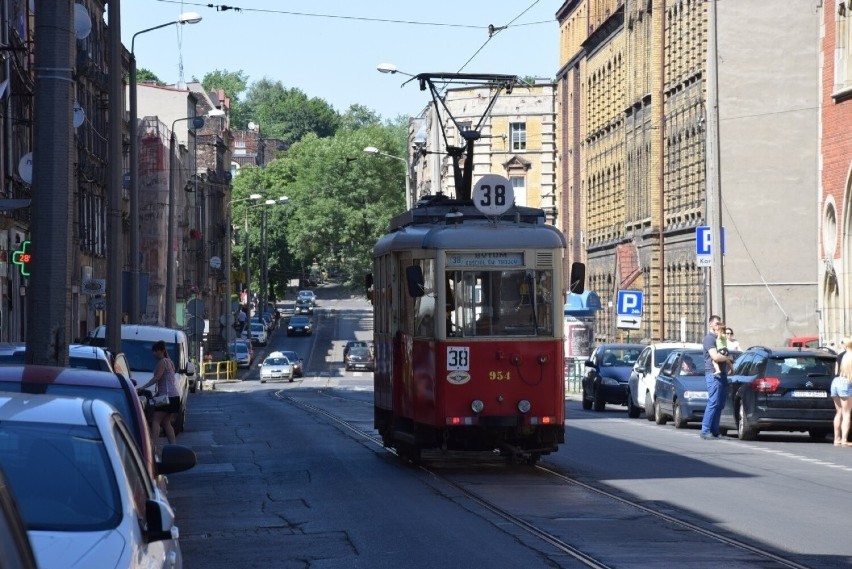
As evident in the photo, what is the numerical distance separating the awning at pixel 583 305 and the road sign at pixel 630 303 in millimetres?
10820

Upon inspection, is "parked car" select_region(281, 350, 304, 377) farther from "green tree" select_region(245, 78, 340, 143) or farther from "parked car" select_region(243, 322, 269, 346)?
"green tree" select_region(245, 78, 340, 143)

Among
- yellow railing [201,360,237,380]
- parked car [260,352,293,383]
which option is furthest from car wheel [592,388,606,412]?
yellow railing [201,360,237,380]

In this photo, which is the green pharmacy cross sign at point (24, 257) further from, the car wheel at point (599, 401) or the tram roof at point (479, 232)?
the car wheel at point (599, 401)

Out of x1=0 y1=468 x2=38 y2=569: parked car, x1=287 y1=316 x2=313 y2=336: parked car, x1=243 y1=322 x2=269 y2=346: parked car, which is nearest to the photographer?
x1=0 y1=468 x2=38 y2=569: parked car

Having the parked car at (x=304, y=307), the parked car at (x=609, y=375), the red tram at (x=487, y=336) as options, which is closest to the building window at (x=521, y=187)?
the parked car at (x=304, y=307)

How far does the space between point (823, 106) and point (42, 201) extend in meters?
30.7

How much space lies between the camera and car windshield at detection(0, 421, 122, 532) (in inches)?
272

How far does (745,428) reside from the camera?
93.6 feet

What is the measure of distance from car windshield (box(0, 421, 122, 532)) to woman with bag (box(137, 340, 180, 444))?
17296 millimetres

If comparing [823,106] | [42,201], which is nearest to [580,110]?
[823,106]

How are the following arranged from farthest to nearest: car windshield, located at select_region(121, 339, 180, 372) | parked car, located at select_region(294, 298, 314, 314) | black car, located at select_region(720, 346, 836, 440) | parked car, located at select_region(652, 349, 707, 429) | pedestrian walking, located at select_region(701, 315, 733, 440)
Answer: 1. parked car, located at select_region(294, 298, 314, 314)
2. car windshield, located at select_region(121, 339, 180, 372)
3. parked car, located at select_region(652, 349, 707, 429)
4. pedestrian walking, located at select_region(701, 315, 733, 440)
5. black car, located at select_region(720, 346, 836, 440)

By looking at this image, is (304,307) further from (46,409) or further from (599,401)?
(46,409)

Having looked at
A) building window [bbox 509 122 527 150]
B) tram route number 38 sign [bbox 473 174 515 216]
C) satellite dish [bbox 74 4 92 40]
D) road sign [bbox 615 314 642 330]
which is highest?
building window [bbox 509 122 527 150]

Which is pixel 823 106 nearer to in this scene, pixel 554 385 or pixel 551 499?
pixel 554 385
